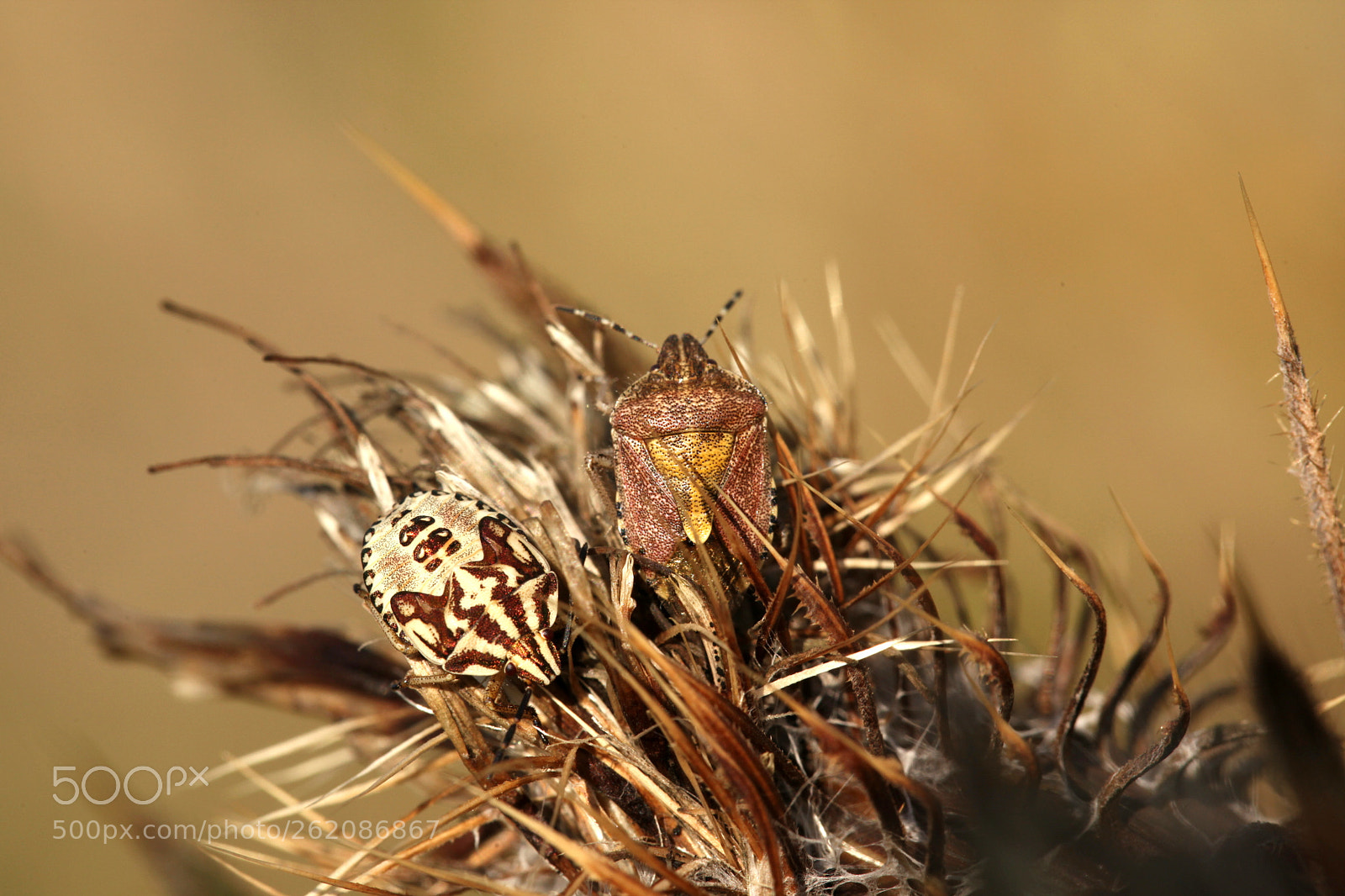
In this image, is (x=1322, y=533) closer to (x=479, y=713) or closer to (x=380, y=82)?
(x=479, y=713)

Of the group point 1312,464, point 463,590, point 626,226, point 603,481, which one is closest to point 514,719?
point 463,590

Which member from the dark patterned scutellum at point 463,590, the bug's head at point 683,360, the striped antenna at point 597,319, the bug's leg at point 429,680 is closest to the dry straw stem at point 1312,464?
the bug's head at point 683,360

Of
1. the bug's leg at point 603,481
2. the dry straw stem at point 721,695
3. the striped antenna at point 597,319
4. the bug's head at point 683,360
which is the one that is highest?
the striped antenna at point 597,319

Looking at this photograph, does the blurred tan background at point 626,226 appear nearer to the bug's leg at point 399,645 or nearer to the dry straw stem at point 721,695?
the dry straw stem at point 721,695

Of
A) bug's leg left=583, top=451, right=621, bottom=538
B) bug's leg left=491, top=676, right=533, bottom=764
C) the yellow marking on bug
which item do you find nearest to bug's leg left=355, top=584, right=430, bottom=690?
bug's leg left=491, top=676, right=533, bottom=764

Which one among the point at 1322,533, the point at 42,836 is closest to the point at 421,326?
the point at 42,836

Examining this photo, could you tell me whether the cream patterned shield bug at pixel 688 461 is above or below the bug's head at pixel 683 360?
below

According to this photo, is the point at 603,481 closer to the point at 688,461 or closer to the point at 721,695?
the point at 688,461
